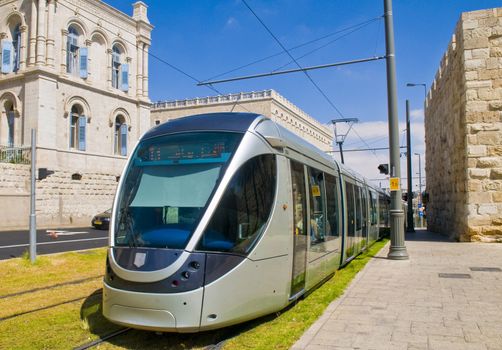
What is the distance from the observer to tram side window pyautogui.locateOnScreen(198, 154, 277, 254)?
17.2 ft

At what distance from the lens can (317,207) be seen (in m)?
7.98

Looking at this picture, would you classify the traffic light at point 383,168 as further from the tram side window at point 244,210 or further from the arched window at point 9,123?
the arched window at point 9,123

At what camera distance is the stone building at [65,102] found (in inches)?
1180

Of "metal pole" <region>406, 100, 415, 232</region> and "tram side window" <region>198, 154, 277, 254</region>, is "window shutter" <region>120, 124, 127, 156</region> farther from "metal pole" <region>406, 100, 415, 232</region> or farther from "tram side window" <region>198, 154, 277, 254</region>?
"tram side window" <region>198, 154, 277, 254</region>

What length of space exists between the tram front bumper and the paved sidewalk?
1.15 m

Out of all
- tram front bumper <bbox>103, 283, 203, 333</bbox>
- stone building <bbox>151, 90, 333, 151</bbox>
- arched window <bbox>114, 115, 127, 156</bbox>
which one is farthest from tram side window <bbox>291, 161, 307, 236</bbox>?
stone building <bbox>151, 90, 333, 151</bbox>

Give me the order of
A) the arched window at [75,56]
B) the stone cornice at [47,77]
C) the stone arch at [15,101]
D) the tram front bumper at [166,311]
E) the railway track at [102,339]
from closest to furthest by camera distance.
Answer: the tram front bumper at [166,311], the railway track at [102,339], the stone cornice at [47,77], the stone arch at [15,101], the arched window at [75,56]

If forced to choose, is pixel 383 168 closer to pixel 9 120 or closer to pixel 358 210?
pixel 358 210

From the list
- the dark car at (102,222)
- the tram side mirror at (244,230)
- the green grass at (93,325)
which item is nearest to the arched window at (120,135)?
the dark car at (102,222)

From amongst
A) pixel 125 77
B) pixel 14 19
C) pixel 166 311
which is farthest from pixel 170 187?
pixel 125 77

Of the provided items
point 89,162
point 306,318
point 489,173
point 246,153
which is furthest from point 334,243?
point 89,162

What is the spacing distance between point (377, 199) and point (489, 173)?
4.30 metres

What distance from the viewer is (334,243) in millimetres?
9375

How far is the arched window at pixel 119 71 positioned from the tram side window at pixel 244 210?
3362cm
